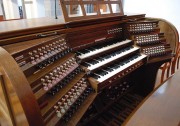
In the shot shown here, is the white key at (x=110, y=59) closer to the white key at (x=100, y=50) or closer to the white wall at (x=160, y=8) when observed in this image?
the white key at (x=100, y=50)

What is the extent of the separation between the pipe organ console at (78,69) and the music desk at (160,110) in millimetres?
442

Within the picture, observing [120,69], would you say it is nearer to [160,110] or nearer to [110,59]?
[110,59]

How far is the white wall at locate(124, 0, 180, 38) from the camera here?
193 inches

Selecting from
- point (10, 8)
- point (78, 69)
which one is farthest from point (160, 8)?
point (10, 8)

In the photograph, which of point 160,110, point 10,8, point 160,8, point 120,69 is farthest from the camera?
point 10,8

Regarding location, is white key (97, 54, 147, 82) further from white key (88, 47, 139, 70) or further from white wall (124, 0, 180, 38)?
white wall (124, 0, 180, 38)

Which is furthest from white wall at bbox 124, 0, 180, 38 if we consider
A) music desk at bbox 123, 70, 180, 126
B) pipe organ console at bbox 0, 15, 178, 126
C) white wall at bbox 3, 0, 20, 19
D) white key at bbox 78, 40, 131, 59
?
music desk at bbox 123, 70, 180, 126

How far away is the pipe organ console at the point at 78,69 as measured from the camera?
0.84m

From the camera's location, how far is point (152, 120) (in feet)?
3.43

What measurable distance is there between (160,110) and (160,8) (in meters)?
4.78

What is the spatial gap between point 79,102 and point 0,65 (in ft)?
2.54

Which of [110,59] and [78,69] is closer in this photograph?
[78,69]

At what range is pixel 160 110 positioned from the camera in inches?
44.9

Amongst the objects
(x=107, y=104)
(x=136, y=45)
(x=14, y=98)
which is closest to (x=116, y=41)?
(x=136, y=45)
